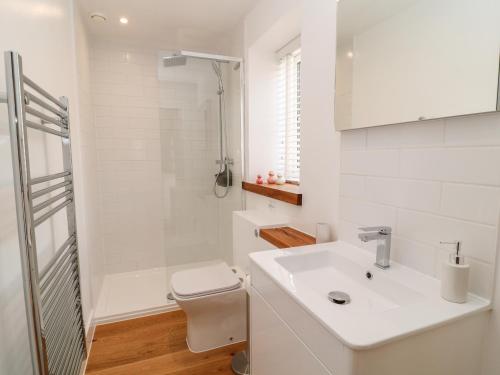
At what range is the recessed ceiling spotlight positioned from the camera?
7.50 feet

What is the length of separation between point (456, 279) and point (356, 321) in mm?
331

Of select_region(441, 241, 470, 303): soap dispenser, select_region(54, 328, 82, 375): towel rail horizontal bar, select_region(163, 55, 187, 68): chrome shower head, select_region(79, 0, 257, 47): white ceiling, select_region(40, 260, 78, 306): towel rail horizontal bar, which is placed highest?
select_region(79, 0, 257, 47): white ceiling

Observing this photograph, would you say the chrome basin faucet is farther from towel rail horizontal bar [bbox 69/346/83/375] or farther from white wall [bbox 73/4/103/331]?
white wall [bbox 73/4/103/331]

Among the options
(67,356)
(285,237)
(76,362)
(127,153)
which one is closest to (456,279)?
(285,237)

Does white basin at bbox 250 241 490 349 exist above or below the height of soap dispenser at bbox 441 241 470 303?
below

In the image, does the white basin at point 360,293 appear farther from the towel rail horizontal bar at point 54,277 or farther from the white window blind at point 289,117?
the white window blind at point 289,117

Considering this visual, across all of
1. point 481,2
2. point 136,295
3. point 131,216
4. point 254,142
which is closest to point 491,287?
point 481,2

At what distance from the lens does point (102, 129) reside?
9.35 ft

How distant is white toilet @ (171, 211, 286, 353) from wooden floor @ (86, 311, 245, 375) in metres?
0.08

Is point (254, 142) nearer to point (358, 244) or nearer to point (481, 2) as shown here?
point (358, 244)

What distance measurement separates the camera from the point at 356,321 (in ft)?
2.36

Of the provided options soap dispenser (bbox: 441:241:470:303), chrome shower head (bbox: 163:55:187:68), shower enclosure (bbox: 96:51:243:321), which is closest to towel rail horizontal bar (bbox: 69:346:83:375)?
shower enclosure (bbox: 96:51:243:321)

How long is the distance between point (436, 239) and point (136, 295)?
2.45 meters

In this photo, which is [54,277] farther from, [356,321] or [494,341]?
[494,341]
